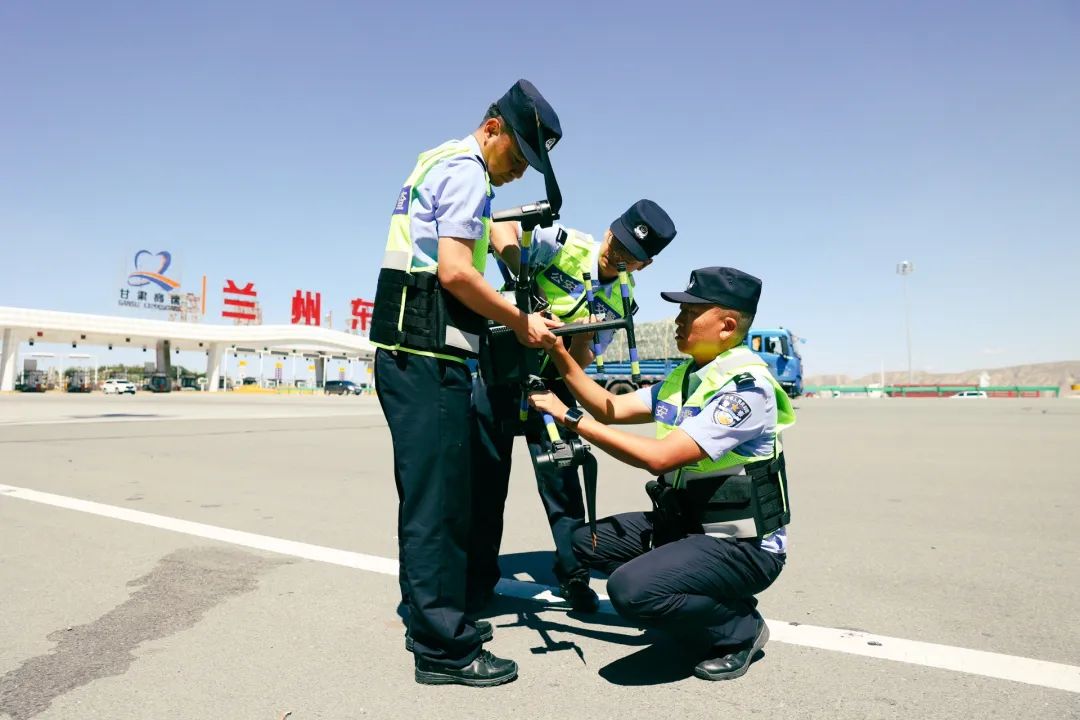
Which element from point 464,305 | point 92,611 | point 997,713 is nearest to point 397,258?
point 464,305

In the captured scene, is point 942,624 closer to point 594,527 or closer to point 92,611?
point 594,527

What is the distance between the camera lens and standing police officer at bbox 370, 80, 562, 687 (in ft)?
8.06

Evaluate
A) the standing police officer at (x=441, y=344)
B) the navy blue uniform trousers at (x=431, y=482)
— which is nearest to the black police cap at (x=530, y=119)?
the standing police officer at (x=441, y=344)

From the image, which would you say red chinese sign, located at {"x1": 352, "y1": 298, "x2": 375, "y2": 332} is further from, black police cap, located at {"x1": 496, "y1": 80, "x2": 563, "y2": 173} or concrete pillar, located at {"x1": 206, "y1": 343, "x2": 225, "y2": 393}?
black police cap, located at {"x1": 496, "y1": 80, "x2": 563, "y2": 173}

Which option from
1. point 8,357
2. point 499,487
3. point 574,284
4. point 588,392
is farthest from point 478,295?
point 8,357

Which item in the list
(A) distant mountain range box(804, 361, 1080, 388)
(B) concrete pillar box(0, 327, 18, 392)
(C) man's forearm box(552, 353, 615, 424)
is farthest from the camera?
(A) distant mountain range box(804, 361, 1080, 388)

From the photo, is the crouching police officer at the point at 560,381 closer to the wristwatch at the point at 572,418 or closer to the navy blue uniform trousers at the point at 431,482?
the wristwatch at the point at 572,418

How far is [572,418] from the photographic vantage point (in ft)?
8.49

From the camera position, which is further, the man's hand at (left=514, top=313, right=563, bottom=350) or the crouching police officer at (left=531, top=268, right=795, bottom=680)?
the man's hand at (left=514, top=313, right=563, bottom=350)

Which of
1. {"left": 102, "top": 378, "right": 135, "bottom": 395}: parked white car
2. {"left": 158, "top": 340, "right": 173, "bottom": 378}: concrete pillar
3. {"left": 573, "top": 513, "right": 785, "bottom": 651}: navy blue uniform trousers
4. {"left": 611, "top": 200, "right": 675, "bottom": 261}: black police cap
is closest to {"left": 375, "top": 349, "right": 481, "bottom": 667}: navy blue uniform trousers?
{"left": 573, "top": 513, "right": 785, "bottom": 651}: navy blue uniform trousers

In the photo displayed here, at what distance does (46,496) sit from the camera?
234 inches

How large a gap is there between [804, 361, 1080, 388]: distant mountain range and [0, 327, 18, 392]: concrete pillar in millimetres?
127411

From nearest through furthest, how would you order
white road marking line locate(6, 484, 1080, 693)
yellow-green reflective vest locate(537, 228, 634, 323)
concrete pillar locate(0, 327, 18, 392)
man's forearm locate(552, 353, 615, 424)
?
white road marking line locate(6, 484, 1080, 693), man's forearm locate(552, 353, 615, 424), yellow-green reflective vest locate(537, 228, 634, 323), concrete pillar locate(0, 327, 18, 392)

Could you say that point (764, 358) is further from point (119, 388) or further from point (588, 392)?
point (119, 388)
